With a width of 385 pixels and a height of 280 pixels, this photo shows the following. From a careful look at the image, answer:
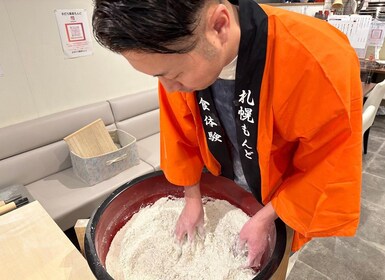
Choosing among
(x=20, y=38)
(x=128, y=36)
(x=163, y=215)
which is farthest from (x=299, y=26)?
(x=20, y=38)

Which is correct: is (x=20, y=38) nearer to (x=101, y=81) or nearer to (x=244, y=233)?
(x=101, y=81)

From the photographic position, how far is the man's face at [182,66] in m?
0.50

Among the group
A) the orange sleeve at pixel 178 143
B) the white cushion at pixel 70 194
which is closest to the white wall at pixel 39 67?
the white cushion at pixel 70 194

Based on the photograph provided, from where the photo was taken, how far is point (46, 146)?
1.99m

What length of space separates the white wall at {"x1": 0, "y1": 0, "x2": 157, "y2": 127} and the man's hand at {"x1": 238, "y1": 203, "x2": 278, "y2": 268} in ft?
6.02

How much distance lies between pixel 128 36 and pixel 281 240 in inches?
22.1

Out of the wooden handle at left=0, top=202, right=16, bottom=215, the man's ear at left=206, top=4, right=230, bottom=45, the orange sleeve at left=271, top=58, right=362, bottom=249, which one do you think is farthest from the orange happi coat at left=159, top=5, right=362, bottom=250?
the wooden handle at left=0, top=202, right=16, bottom=215

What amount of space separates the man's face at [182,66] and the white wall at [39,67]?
1698mm

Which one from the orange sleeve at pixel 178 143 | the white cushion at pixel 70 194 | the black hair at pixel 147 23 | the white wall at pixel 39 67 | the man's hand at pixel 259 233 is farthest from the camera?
the white wall at pixel 39 67

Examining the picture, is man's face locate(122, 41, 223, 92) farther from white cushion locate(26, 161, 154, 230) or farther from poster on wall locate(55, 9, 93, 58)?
poster on wall locate(55, 9, 93, 58)

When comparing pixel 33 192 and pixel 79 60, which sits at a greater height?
pixel 79 60

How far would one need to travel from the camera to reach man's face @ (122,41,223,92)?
19.6 inches

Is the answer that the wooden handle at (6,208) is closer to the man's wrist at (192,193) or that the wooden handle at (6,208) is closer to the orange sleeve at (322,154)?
the man's wrist at (192,193)

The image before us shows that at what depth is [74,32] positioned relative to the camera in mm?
2051
